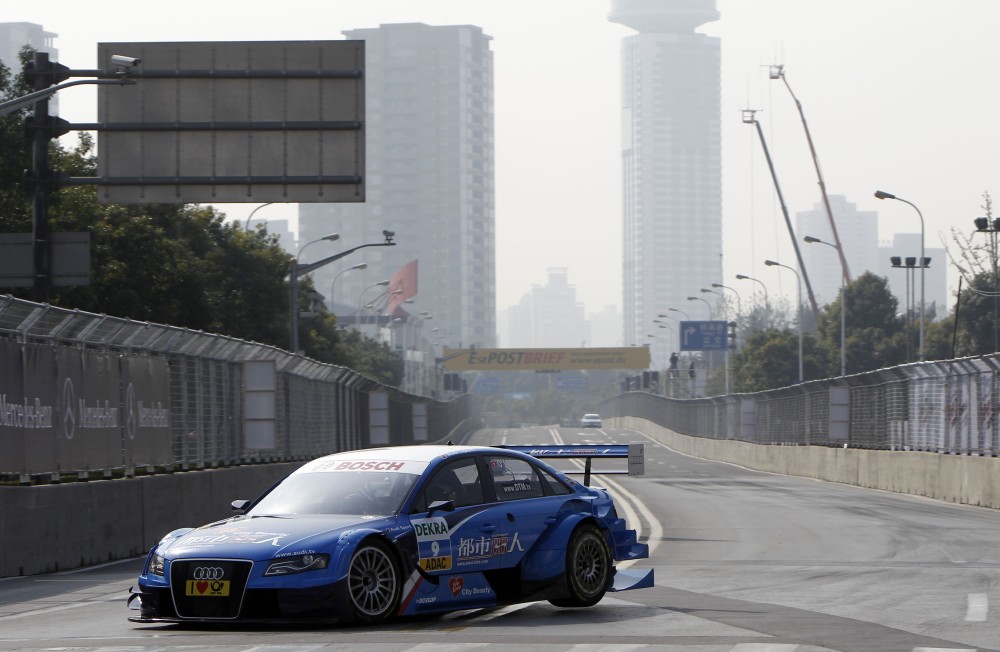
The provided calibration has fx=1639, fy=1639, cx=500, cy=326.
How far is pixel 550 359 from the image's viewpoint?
565 feet

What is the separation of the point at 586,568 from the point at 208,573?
307 cm

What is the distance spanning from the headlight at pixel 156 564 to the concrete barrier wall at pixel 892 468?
21845mm

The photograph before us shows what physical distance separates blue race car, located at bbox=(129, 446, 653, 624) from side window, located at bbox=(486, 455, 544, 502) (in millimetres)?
10

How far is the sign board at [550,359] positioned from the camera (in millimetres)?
168875

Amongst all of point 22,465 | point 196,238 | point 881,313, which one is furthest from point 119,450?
point 881,313

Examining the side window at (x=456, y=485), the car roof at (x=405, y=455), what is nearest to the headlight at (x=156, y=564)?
the car roof at (x=405, y=455)

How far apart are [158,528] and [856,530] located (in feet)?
31.0

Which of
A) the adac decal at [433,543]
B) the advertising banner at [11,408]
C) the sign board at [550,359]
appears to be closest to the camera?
the adac decal at [433,543]

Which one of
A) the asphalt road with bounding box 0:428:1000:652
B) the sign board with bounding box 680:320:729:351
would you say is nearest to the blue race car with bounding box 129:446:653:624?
the asphalt road with bounding box 0:428:1000:652

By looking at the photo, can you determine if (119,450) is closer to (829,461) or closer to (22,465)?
(22,465)

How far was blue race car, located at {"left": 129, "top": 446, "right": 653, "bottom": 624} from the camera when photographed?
1040cm

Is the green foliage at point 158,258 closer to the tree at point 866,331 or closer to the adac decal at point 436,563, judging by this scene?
the adac decal at point 436,563

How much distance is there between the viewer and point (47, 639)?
10664 millimetres

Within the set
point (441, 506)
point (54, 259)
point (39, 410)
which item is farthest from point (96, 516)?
point (441, 506)
